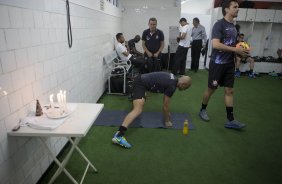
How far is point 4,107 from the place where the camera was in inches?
60.7

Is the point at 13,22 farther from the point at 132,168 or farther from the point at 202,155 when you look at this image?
the point at 202,155

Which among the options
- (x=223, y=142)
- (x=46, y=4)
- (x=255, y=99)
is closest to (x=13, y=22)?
(x=46, y=4)

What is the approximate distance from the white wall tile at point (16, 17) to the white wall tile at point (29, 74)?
1.14 feet

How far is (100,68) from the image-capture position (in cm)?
438

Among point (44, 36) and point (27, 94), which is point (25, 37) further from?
point (27, 94)

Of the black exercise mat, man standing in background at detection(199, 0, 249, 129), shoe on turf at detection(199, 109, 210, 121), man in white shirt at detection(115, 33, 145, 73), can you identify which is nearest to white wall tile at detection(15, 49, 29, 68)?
the black exercise mat

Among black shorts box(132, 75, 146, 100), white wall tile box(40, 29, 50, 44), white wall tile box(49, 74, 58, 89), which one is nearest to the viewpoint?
white wall tile box(40, 29, 50, 44)

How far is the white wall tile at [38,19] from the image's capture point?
1917 mm

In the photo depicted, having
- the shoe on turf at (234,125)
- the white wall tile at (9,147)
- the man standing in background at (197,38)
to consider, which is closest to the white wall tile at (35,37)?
the white wall tile at (9,147)

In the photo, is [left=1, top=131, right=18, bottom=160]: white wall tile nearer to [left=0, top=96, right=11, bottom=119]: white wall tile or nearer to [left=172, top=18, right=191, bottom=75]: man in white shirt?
[left=0, top=96, right=11, bottom=119]: white wall tile

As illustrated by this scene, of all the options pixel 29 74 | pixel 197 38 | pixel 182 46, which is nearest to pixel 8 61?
pixel 29 74

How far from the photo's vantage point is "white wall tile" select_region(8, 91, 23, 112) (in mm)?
1617

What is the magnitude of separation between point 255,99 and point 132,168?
11.7 feet

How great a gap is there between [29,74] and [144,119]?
2.02 metres
